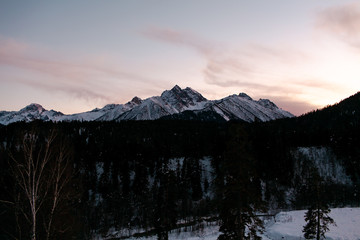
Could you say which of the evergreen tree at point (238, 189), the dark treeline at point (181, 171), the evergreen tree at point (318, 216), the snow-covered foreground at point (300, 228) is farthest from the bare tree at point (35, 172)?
the dark treeline at point (181, 171)

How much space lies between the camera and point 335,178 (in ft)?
363

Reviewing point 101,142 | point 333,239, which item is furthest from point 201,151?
point 333,239

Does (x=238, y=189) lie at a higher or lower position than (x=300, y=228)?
higher

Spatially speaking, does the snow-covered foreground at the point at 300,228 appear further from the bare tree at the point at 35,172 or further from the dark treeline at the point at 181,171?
the bare tree at the point at 35,172

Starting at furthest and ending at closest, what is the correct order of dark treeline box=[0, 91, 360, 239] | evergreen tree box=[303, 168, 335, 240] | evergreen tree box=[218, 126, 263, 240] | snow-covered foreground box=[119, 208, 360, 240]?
dark treeline box=[0, 91, 360, 239]
snow-covered foreground box=[119, 208, 360, 240]
evergreen tree box=[303, 168, 335, 240]
evergreen tree box=[218, 126, 263, 240]

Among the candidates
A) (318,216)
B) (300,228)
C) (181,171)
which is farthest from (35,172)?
(181,171)

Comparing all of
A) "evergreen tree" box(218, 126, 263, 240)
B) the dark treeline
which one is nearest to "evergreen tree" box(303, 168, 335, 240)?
"evergreen tree" box(218, 126, 263, 240)

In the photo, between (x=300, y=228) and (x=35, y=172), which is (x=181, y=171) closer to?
(x=300, y=228)

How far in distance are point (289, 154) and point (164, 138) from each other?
64.8 metres

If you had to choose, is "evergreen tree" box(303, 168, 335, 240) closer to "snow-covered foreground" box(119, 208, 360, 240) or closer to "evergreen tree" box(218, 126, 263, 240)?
"snow-covered foreground" box(119, 208, 360, 240)

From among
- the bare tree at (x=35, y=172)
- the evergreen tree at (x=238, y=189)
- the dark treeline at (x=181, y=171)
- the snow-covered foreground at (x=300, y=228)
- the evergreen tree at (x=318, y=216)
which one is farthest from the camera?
the dark treeline at (x=181, y=171)

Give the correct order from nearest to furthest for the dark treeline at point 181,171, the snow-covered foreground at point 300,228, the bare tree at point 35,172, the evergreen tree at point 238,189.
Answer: the bare tree at point 35,172 → the evergreen tree at point 238,189 → the snow-covered foreground at point 300,228 → the dark treeline at point 181,171

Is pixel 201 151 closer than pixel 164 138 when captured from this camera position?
Yes

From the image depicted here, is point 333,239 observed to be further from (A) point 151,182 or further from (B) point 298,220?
(A) point 151,182
